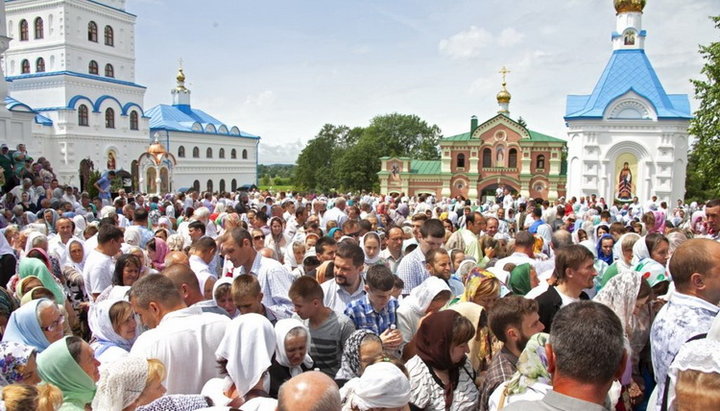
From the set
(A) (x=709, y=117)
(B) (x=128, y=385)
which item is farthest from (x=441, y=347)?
(A) (x=709, y=117)

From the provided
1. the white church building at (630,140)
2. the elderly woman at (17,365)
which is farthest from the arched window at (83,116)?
the elderly woman at (17,365)

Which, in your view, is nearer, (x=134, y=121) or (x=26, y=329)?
(x=26, y=329)

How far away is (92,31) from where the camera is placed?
135 feet

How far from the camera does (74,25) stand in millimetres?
39469

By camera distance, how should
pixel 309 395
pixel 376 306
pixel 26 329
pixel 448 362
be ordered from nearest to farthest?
1. pixel 309 395
2. pixel 448 362
3. pixel 26 329
4. pixel 376 306

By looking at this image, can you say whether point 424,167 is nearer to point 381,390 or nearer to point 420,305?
point 420,305

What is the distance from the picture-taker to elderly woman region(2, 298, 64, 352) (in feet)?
11.8

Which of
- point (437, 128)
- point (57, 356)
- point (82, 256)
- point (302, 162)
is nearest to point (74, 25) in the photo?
point (302, 162)

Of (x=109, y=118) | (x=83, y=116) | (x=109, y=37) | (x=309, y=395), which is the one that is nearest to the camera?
(x=309, y=395)

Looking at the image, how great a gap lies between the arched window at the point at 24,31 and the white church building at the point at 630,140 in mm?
39684

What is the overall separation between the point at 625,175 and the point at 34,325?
3267 centimetres

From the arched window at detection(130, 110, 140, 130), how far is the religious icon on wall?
121ft

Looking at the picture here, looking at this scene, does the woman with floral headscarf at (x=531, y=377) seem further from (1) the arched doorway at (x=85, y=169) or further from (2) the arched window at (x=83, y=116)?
(2) the arched window at (x=83, y=116)

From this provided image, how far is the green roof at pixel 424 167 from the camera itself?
45750 millimetres
